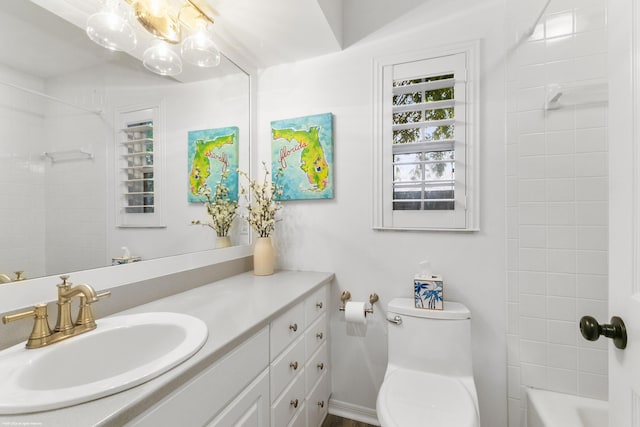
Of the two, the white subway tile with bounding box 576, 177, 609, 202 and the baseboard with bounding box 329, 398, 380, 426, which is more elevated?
the white subway tile with bounding box 576, 177, 609, 202

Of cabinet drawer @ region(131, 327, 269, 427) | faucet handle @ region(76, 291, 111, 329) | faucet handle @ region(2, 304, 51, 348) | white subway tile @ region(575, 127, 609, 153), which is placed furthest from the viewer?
white subway tile @ region(575, 127, 609, 153)

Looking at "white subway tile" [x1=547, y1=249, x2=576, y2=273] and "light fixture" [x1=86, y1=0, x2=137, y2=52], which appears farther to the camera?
"white subway tile" [x1=547, y1=249, x2=576, y2=273]

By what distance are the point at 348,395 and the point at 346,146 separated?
59.6 inches

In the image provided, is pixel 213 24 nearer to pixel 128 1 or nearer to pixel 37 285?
pixel 128 1

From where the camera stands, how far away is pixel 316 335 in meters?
1.53

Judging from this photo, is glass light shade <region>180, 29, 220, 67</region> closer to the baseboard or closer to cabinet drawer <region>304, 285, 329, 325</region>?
cabinet drawer <region>304, 285, 329, 325</region>

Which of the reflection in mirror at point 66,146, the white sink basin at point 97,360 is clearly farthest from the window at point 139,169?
the white sink basin at point 97,360

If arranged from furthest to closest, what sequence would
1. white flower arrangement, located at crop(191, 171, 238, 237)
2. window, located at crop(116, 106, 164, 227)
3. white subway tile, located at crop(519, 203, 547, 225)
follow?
white flower arrangement, located at crop(191, 171, 238, 237) → white subway tile, located at crop(519, 203, 547, 225) → window, located at crop(116, 106, 164, 227)

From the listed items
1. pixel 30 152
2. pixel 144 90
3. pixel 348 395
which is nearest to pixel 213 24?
pixel 144 90

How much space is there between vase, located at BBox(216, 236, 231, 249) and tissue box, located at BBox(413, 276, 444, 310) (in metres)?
1.11

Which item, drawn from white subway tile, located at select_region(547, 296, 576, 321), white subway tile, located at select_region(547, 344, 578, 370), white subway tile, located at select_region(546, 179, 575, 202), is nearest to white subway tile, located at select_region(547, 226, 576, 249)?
white subway tile, located at select_region(546, 179, 575, 202)

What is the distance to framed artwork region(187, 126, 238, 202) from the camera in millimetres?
1551

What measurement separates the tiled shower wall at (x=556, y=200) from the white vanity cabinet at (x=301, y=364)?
959mm

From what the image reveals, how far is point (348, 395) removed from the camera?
1.75 metres
